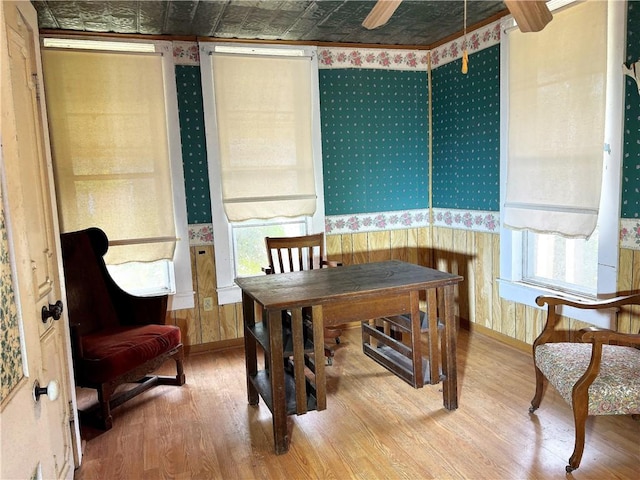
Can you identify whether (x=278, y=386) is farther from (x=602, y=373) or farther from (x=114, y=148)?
(x=114, y=148)

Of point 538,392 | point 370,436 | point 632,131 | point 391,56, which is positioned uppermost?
point 391,56

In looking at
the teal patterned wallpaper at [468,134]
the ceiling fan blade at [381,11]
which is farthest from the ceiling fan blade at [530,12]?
the teal patterned wallpaper at [468,134]

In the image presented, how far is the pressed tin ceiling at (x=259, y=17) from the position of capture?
303cm

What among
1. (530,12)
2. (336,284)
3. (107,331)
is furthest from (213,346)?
(530,12)

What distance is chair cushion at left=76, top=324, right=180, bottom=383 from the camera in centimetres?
270

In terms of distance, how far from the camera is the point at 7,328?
3.51 ft

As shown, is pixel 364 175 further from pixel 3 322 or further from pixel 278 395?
pixel 3 322

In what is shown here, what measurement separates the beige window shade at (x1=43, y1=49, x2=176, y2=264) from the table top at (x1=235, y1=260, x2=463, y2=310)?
1277 mm

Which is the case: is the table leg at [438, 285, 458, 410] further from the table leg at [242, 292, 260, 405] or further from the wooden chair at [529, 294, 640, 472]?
the table leg at [242, 292, 260, 405]

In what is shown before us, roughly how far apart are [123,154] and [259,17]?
142 cm

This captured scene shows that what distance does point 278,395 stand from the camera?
7.80ft

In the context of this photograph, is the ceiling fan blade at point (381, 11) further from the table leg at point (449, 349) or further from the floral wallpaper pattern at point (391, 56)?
the floral wallpaper pattern at point (391, 56)

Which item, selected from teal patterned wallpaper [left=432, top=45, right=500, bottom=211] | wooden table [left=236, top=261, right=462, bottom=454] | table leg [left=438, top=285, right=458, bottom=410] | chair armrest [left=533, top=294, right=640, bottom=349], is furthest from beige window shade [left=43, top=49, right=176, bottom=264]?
chair armrest [left=533, top=294, right=640, bottom=349]

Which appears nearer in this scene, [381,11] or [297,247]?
[381,11]
